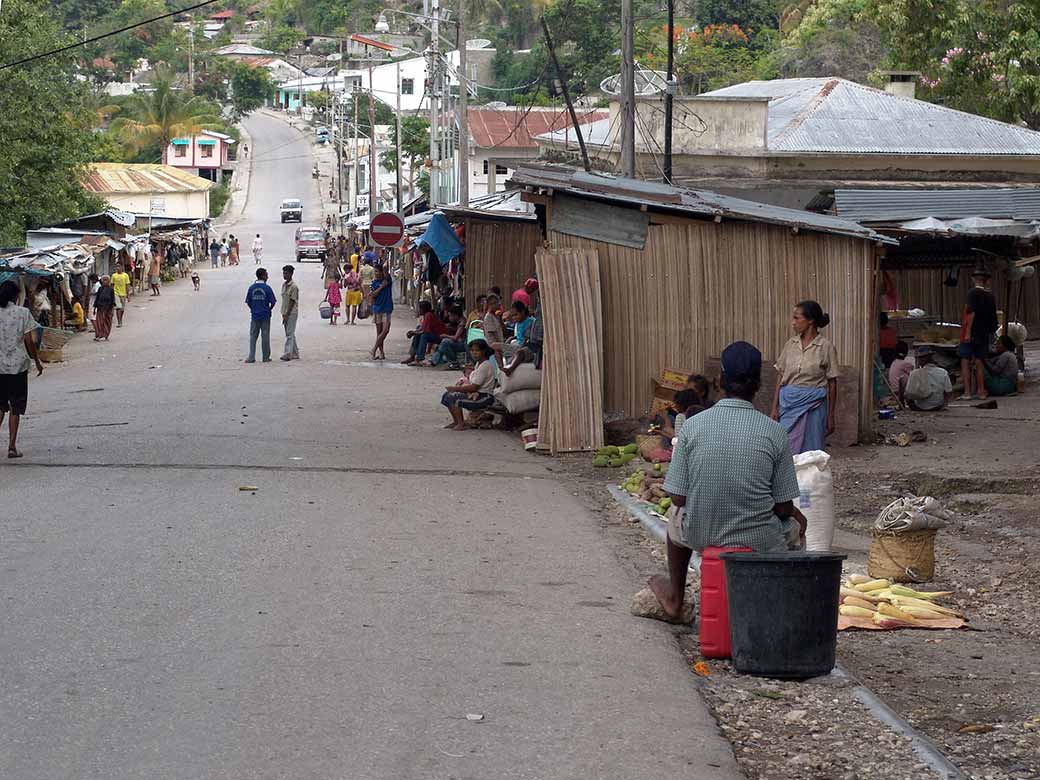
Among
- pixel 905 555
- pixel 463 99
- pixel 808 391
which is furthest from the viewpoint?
pixel 463 99

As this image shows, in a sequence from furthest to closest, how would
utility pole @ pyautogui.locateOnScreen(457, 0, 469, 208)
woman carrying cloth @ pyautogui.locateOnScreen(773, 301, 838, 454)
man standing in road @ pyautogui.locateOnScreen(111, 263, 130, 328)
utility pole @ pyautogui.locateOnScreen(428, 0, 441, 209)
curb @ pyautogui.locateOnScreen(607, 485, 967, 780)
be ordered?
utility pole @ pyautogui.locateOnScreen(428, 0, 441, 209), man standing in road @ pyautogui.locateOnScreen(111, 263, 130, 328), utility pole @ pyautogui.locateOnScreen(457, 0, 469, 208), woman carrying cloth @ pyautogui.locateOnScreen(773, 301, 838, 454), curb @ pyautogui.locateOnScreen(607, 485, 967, 780)

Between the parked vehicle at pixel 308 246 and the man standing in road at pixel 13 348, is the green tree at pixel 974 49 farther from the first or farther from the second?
the parked vehicle at pixel 308 246

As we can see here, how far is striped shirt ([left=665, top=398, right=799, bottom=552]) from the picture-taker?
22.3ft

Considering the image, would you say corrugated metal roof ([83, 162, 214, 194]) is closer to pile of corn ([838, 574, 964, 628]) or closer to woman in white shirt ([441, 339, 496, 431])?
woman in white shirt ([441, 339, 496, 431])

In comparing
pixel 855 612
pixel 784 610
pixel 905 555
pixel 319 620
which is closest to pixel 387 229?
pixel 905 555

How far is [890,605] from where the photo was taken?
833 centimetres

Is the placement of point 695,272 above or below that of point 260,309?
above

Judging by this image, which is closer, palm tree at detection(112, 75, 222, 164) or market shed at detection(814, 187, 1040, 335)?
market shed at detection(814, 187, 1040, 335)

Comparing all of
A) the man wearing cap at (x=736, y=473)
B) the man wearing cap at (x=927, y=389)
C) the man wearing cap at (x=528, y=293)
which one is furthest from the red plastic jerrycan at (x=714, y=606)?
the man wearing cap at (x=528, y=293)

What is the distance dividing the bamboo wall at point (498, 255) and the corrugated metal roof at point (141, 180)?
172ft

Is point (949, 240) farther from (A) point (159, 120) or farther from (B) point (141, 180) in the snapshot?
(A) point (159, 120)

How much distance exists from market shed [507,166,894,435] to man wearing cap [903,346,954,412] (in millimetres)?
2562

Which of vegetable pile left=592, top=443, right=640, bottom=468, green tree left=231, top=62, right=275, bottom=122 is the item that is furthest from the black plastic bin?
green tree left=231, top=62, right=275, bottom=122

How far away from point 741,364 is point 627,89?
46.9 ft
